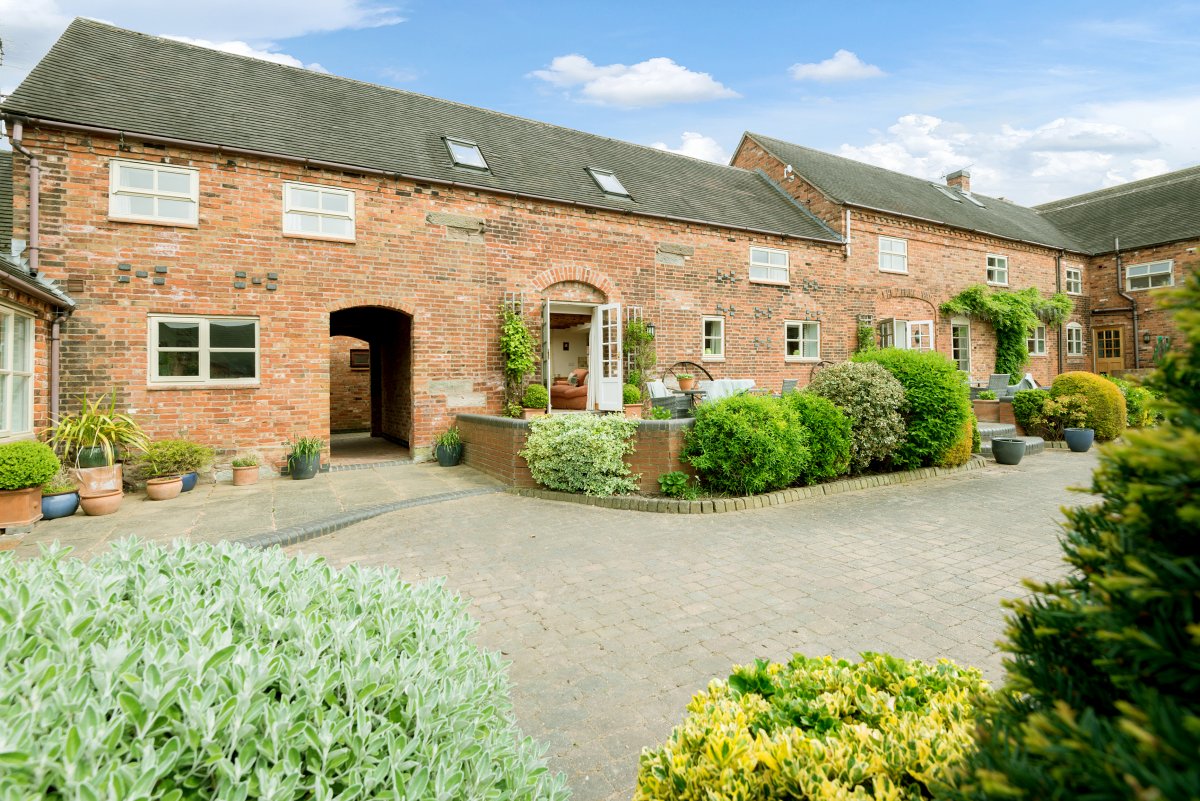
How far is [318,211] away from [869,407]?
10202 mm

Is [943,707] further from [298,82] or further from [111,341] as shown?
[298,82]

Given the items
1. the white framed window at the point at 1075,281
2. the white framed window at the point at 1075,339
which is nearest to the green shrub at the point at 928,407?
the white framed window at the point at 1075,339

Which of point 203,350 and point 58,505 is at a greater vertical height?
point 203,350

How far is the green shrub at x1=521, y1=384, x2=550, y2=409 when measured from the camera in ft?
38.3

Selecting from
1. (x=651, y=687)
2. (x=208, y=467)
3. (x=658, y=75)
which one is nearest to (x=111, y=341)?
(x=208, y=467)

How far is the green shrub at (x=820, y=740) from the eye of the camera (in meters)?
1.47

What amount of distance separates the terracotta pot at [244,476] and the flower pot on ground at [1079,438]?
16.1m

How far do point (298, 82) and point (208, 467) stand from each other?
900cm

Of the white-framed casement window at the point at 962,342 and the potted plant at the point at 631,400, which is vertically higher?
the white-framed casement window at the point at 962,342

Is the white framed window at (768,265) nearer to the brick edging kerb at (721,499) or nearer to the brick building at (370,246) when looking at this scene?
the brick building at (370,246)

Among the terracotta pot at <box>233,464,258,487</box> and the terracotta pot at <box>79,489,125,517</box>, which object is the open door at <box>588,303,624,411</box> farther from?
the terracotta pot at <box>79,489,125,517</box>

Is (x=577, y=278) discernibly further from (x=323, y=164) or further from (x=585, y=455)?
(x=585, y=455)

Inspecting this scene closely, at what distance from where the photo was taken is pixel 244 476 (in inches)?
370

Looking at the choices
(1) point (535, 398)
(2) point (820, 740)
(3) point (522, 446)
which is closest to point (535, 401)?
(1) point (535, 398)
